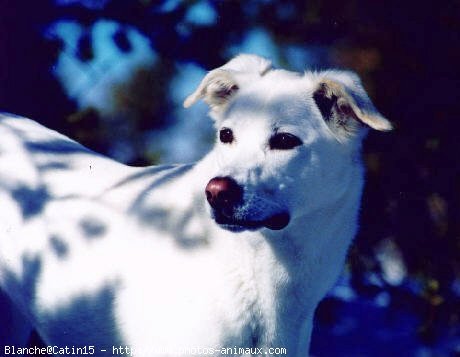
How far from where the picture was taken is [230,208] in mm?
1860

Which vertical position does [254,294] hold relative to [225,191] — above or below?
below

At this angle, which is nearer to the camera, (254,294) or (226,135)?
(254,294)

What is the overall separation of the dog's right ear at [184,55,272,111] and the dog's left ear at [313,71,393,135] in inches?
13.0

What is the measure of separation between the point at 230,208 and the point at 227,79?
2.48ft

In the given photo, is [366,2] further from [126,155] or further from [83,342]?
[83,342]

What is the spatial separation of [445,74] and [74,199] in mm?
2190

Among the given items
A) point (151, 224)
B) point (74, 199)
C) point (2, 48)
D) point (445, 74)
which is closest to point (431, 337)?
point (445, 74)

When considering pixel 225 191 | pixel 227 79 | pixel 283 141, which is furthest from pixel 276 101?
pixel 225 191

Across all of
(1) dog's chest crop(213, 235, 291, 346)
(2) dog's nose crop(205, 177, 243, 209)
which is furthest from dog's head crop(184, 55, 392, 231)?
(1) dog's chest crop(213, 235, 291, 346)

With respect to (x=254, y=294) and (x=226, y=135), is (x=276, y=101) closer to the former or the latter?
(x=226, y=135)

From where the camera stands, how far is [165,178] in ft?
8.05

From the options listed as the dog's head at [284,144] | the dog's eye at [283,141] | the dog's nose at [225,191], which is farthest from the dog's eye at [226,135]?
the dog's nose at [225,191]

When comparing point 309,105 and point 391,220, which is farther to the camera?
point 391,220

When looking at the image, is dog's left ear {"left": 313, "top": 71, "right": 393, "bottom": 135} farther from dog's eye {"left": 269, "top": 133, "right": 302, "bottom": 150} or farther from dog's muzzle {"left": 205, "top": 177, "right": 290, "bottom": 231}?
dog's muzzle {"left": 205, "top": 177, "right": 290, "bottom": 231}
